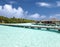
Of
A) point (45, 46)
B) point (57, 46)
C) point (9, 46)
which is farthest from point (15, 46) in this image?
point (57, 46)

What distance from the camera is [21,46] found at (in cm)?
901

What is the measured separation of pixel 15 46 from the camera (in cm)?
898

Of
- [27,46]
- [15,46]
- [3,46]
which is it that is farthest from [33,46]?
[3,46]

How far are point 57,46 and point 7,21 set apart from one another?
53423 mm

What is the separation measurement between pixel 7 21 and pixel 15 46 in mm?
53111

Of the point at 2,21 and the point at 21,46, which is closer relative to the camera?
the point at 21,46

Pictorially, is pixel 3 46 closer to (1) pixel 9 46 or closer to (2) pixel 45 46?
(1) pixel 9 46

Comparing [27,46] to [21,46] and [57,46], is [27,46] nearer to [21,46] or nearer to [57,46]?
[21,46]

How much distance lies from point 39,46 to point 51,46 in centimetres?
83

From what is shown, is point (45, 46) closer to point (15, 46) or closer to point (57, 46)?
point (57, 46)

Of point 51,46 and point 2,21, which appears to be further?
point 2,21

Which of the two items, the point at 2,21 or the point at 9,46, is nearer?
the point at 9,46

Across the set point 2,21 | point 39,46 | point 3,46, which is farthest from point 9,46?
point 2,21

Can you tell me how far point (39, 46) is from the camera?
912cm
